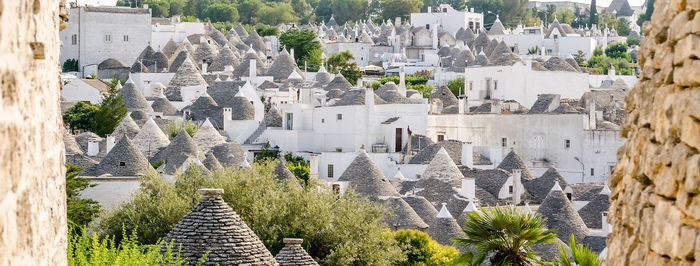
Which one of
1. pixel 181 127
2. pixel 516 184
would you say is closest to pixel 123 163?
pixel 516 184

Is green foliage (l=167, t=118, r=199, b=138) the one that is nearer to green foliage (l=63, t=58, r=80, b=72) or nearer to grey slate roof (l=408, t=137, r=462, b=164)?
grey slate roof (l=408, t=137, r=462, b=164)

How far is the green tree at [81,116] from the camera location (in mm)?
63750

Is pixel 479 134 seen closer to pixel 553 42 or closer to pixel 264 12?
pixel 553 42

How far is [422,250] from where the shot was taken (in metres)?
36.5

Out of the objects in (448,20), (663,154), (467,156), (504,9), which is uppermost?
(504,9)

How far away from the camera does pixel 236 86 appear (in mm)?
73312

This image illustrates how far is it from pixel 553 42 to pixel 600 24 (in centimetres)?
4009

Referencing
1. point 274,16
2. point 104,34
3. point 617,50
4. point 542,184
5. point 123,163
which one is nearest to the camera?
point 123,163

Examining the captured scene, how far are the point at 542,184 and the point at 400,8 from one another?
88841 mm

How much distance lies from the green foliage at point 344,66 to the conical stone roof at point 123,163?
4204 centimetres

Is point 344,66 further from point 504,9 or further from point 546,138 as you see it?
point 504,9

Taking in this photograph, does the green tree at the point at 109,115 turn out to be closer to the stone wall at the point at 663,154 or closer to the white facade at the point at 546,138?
the white facade at the point at 546,138

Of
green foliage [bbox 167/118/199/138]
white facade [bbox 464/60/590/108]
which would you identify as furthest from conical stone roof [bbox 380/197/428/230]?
white facade [bbox 464/60/590/108]

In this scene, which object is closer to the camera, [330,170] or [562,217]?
[562,217]
